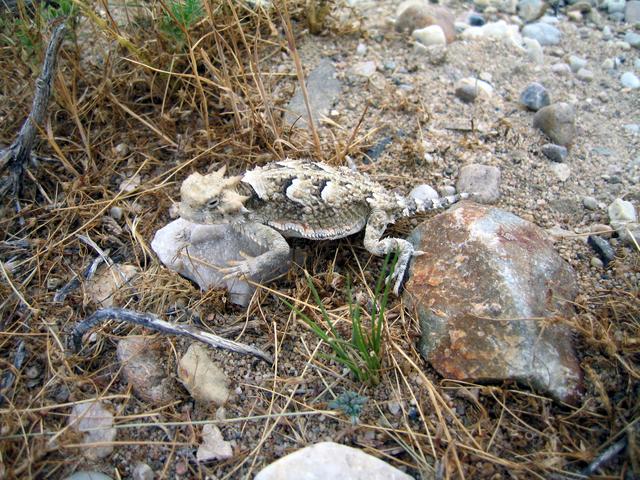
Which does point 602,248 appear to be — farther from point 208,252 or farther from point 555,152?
point 208,252

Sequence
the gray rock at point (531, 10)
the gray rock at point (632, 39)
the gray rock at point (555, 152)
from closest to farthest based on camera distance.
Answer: the gray rock at point (555, 152) → the gray rock at point (632, 39) → the gray rock at point (531, 10)

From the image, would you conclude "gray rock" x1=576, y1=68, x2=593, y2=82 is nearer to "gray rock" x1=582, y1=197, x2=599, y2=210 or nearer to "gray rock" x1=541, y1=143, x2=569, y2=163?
"gray rock" x1=541, y1=143, x2=569, y2=163

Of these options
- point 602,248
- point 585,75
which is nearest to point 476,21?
point 585,75

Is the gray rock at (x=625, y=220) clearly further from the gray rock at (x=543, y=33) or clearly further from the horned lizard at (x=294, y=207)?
Answer: the gray rock at (x=543, y=33)

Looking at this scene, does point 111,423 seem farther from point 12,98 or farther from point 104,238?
point 12,98

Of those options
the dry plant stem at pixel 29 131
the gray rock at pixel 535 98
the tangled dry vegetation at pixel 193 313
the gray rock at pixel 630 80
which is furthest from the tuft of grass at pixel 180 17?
the gray rock at pixel 630 80

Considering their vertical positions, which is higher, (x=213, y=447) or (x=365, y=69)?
(x=365, y=69)
